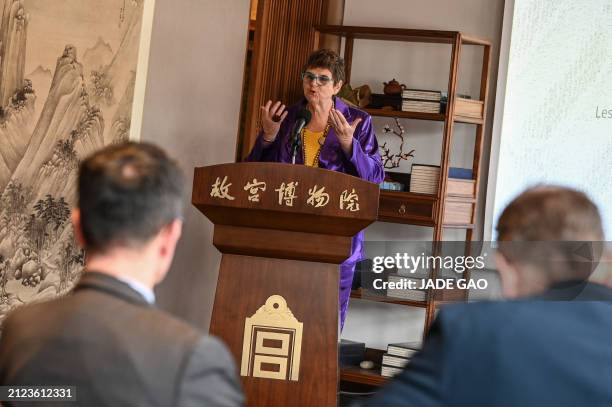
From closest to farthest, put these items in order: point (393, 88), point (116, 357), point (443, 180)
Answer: point (116, 357), point (443, 180), point (393, 88)

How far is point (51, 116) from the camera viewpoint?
10.9 feet

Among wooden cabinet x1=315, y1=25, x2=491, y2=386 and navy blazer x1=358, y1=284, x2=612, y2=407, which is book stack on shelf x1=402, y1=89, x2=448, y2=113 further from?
navy blazer x1=358, y1=284, x2=612, y2=407

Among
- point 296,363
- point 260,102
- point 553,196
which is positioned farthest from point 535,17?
point 553,196

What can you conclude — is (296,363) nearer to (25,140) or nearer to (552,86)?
(25,140)

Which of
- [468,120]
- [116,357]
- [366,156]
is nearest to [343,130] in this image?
[366,156]

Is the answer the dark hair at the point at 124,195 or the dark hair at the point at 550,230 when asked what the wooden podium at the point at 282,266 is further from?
the dark hair at the point at 124,195

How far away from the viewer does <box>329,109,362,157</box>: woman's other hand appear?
3545 millimetres

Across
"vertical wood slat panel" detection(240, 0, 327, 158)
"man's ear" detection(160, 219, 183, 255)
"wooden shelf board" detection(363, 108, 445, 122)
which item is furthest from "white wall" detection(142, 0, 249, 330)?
"man's ear" detection(160, 219, 183, 255)

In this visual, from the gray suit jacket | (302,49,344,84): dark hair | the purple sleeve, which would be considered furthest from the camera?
(302,49,344,84): dark hair

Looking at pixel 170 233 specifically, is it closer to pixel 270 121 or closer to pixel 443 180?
pixel 270 121

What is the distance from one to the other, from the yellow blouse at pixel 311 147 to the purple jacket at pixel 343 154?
2 centimetres

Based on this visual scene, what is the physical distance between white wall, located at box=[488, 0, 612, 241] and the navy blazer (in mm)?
3601

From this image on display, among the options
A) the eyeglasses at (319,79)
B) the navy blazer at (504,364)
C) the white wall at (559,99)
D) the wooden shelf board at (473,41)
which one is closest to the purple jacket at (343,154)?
the eyeglasses at (319,79)

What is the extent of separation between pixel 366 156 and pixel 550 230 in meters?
2.32
